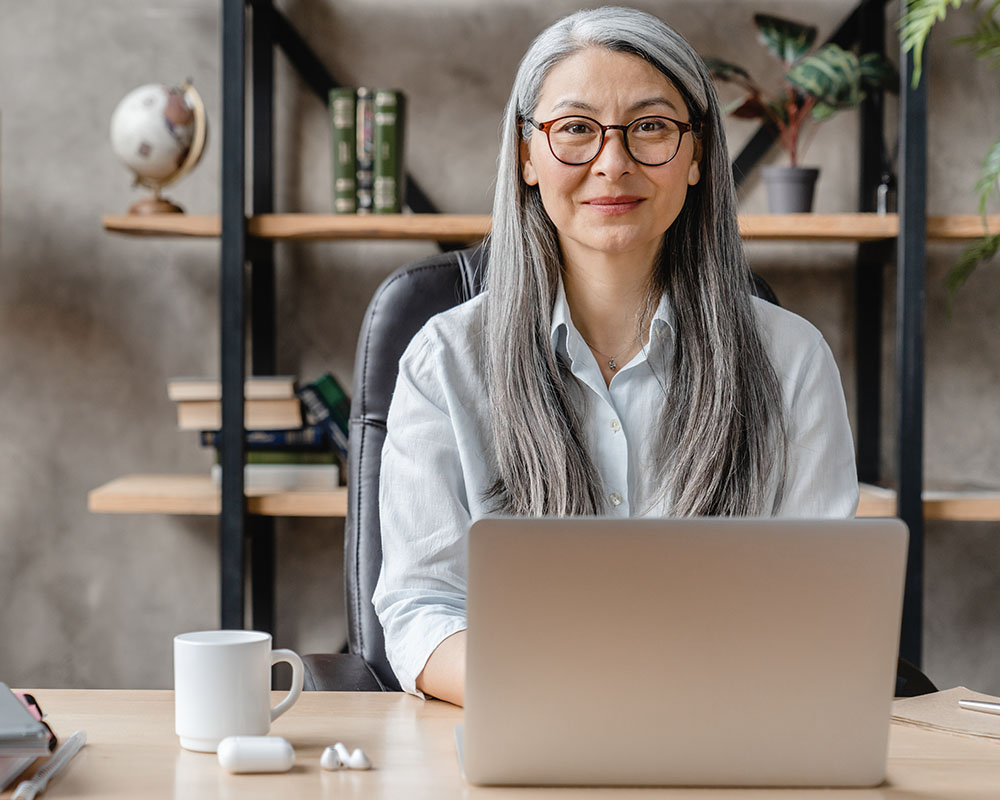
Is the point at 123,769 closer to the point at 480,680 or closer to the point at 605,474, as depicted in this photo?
the point at 480,680

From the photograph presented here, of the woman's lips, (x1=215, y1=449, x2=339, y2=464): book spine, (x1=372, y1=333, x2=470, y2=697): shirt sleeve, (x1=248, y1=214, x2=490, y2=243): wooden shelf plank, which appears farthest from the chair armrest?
(x1=248, y1=214, x2=490, y2=243): wooden shelf plank

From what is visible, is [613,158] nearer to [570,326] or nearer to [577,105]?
[577,105]

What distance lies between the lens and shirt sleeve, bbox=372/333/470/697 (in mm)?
1068

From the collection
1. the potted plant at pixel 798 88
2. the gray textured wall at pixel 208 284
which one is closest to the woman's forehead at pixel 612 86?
the potted plant at pixel 798 88

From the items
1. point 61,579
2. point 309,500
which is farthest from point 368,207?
point 61,579

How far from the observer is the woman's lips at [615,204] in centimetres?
120

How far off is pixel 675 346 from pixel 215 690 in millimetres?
711

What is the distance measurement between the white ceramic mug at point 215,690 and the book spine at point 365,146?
1341 millimetres

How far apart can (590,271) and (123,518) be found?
141 cm

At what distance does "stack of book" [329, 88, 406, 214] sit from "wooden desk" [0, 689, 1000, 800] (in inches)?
49.0

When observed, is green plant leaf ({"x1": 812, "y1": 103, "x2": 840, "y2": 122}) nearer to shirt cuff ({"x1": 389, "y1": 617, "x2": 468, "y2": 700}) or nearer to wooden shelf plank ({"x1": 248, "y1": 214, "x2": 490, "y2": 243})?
wooden shelf plank ({"x1": 248, "y1": 214, "x2": 490, "y2": 243})

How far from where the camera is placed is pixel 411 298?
139 centimetres

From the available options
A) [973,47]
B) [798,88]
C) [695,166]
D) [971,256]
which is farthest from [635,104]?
[973,47]

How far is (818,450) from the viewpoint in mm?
1200
